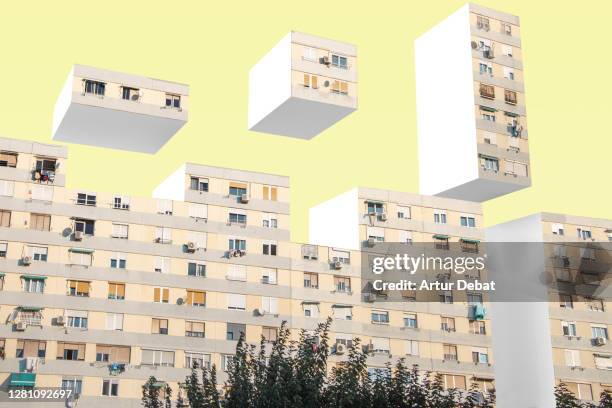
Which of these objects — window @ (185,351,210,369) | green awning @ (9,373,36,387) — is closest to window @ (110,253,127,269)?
window @ (185,351,210,369)

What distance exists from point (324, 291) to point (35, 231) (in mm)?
21347

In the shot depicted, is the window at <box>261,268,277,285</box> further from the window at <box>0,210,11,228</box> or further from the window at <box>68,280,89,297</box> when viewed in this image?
the window at <box>0,210,11,228</box>

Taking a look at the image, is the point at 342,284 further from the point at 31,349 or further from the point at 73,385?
the point at 31,349

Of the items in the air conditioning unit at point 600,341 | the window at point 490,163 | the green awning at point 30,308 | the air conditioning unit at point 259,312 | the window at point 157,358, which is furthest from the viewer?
the air conditioning unit at point 600,341

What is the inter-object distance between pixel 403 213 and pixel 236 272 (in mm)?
15069

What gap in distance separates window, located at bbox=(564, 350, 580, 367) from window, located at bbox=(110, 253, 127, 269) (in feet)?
118

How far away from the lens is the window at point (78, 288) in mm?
65562

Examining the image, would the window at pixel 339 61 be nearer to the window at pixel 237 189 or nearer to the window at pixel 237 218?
the window at pixel 237 189

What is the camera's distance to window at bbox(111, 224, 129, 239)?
223 ft

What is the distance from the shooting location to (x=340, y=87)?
2466 inches

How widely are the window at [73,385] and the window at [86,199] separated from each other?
38.8 ft

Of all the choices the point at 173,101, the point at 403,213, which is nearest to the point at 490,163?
the point at 403,213

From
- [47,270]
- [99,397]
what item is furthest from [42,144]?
[99,397]

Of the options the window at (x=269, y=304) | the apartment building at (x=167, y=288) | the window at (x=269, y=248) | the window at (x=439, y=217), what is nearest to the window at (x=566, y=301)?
the apartment building at (x=167, y=288)
